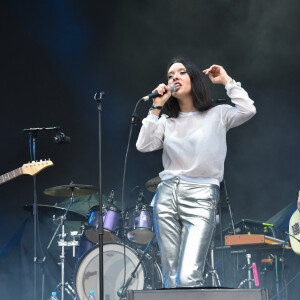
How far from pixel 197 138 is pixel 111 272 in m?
3.06

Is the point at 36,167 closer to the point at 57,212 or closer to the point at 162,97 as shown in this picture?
the point at 57,212

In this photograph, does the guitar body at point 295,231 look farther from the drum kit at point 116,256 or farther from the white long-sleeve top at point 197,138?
the white long-sleeve top at point 197,138

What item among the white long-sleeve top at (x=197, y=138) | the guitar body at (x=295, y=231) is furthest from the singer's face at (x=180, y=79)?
the guitar body at (x=295, y=231)

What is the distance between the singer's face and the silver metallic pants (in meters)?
0.55

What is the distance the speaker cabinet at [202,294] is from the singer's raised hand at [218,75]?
51.3 inches

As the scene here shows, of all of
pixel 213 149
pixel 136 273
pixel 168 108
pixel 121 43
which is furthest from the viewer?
pixel 121 43

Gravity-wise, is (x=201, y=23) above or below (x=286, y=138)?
above

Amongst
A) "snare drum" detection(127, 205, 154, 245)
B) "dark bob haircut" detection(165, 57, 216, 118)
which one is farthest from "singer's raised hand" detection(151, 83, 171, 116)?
"snare drum" detection(127, 205, 154, 245)

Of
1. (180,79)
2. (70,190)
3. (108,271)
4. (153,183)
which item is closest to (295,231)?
(153,183)

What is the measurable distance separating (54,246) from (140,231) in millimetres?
1389

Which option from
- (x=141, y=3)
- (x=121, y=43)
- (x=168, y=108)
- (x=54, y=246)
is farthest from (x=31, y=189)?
(x=168, y=108)

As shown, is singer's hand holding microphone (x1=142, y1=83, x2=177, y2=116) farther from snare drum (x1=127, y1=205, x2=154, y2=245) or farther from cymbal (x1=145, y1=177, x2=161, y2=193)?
snare drum (x1=127, y1=205, x2=154, y2=245)

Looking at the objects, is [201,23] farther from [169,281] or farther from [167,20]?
[169,281]

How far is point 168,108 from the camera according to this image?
300cm
